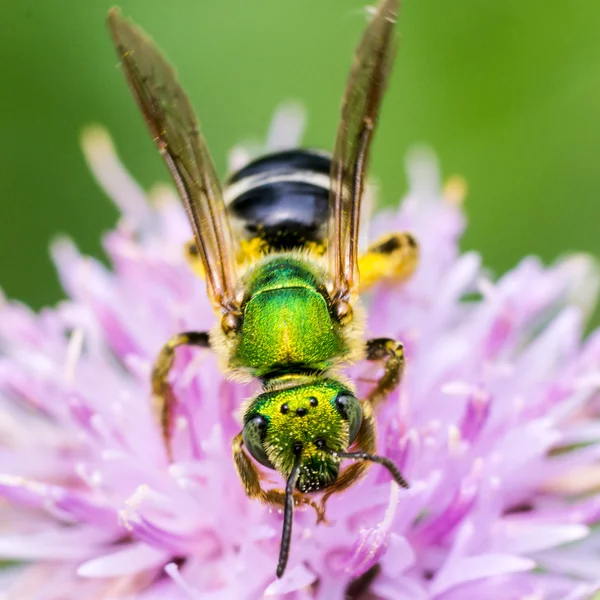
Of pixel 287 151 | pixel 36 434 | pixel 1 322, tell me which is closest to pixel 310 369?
pixel 287 151

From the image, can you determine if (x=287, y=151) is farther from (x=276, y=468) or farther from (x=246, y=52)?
(x=246, y=52)

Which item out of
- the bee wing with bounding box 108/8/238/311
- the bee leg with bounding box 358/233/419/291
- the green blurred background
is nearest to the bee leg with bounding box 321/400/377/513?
the bee wing with bounding box 108/8/238/311

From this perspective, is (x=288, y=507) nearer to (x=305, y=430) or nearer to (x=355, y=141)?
(x=305, y=430)

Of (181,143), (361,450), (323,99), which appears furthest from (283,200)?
(323,99)

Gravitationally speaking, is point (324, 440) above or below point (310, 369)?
below

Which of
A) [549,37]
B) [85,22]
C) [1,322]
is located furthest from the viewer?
[85,22]

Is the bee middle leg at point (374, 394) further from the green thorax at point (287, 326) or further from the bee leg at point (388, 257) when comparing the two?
the bee leg at point (388, 257)
